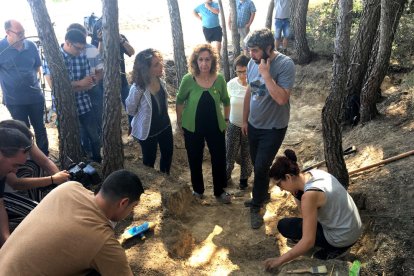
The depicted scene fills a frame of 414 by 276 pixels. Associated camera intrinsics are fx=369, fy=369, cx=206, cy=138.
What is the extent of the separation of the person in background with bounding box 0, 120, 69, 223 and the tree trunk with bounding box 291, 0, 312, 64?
6.80 m

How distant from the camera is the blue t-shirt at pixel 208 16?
869cm

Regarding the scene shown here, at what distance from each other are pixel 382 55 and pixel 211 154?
2.85 m

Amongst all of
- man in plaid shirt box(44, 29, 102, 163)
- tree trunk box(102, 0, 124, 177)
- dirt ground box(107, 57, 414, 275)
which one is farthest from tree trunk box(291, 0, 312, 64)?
tree trunk box(102, 0, 124, 177)

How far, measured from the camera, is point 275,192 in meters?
4.95

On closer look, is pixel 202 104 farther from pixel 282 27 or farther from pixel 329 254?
pixel 282 27

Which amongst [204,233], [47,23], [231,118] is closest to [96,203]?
[204,233]

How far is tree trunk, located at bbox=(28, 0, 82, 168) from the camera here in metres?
3.87

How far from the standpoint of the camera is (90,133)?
198 inches

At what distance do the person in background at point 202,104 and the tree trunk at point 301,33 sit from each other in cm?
502

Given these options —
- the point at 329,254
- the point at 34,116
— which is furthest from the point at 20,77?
the point at 329,254

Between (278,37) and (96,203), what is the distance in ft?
27.4

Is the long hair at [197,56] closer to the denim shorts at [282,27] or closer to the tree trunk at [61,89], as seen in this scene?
the tree trunk at [61,89]

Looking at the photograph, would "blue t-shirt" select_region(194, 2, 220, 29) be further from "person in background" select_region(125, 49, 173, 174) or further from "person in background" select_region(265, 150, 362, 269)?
"person in background" select_region(265, 150, 362, 269)

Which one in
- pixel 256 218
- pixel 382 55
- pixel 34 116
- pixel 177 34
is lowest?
pixel 256 218
